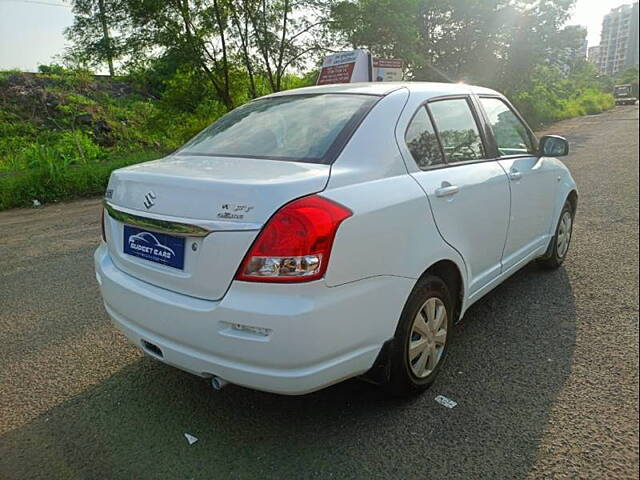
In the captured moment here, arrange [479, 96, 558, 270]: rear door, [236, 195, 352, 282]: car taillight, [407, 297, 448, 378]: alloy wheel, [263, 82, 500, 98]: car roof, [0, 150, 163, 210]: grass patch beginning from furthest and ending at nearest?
[0, 150, 163, 210]: grass patch
[479, 96, 558, 270]: rear door
[263, 82, 500, 98]: car roof
[407, 297, 448, 378]: alloy wheel
[236, 195, 352, 282]: car taillight

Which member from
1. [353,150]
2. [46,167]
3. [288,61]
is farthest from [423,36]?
[353,150]

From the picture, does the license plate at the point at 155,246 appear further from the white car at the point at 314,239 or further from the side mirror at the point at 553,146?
the side mirror at the point at 553,146

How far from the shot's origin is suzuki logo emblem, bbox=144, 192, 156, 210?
2.15 metres

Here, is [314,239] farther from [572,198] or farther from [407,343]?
[572,198]

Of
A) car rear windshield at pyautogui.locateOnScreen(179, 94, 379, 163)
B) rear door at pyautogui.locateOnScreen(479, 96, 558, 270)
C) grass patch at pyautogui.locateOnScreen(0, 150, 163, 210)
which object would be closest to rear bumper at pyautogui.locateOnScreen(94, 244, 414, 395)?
car rear windshield at pyautogui.locateOnScreen(179, 94, 379, 163)

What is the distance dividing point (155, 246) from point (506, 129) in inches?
104

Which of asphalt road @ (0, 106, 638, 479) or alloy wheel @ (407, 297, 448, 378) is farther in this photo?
alloy wheel @ (407, 297, 448, 378)

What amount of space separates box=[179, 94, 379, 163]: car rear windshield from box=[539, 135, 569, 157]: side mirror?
185 cm

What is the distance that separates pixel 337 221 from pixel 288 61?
11343 mm

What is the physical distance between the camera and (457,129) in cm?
294

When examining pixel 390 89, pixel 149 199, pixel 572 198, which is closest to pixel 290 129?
pixel 390 89

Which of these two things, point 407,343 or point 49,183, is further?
point 49,183

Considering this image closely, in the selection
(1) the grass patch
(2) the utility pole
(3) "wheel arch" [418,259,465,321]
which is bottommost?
(1) the grass patch

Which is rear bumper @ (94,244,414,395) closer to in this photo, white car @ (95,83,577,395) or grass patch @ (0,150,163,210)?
white car @ (95,83,577,395)
